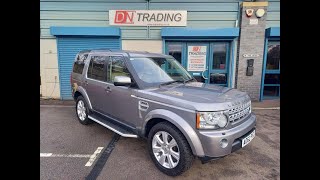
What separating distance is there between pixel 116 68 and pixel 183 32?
4.11 m

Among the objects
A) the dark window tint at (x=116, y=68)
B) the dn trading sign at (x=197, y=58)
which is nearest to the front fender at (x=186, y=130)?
the dark window tint at (x=116, y=68)

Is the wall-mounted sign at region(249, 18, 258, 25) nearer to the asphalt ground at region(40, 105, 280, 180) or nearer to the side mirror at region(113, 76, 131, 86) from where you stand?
the asphalt ground at region(40, 105, 280, 180)

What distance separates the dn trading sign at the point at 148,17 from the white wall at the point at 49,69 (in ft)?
8.54

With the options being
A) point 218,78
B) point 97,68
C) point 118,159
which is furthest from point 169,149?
point 218,78

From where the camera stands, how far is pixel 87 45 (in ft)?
25.6

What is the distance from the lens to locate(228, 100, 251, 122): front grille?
279 cm

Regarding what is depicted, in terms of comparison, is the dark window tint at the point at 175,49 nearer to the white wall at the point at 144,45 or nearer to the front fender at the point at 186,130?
A: the white wall at the point at 144,45

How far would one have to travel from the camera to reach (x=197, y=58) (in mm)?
7863

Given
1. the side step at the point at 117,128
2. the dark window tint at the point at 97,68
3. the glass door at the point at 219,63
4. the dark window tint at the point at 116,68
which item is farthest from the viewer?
the glass door at the point at 219,63

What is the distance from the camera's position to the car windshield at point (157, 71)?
3.55 meters
